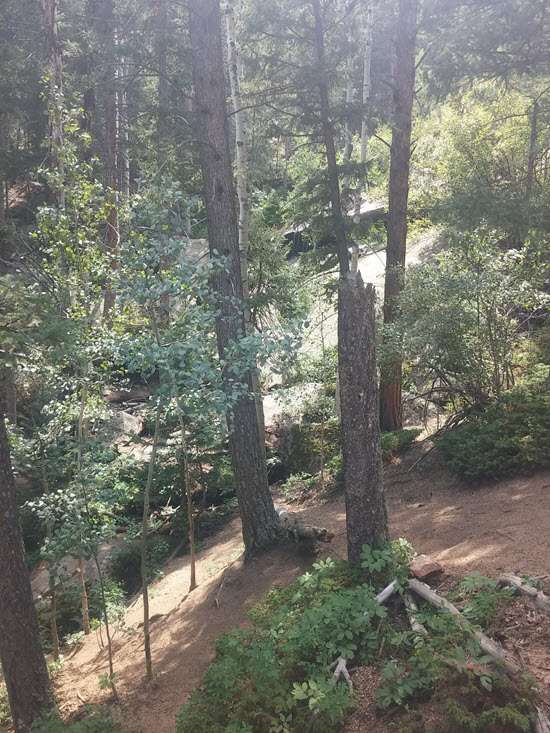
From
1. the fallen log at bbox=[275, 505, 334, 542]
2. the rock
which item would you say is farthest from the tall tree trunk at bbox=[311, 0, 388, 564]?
the fallen log at bbox=[275, 505, 334, 542]

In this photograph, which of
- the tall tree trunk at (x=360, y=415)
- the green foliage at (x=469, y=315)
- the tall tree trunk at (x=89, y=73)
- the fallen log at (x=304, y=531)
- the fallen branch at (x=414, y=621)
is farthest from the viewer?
the tall tree trunk at (x=89, y=73)

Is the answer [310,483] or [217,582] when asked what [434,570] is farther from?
[310,483]

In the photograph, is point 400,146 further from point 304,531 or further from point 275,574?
point 275,574

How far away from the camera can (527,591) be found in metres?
4.29

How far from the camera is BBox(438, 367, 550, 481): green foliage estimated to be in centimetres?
779

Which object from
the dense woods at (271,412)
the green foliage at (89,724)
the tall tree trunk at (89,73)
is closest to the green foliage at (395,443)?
the dense woods at (271,412)

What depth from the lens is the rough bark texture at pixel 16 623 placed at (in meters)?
5.20

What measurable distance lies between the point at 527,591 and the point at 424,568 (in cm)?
87

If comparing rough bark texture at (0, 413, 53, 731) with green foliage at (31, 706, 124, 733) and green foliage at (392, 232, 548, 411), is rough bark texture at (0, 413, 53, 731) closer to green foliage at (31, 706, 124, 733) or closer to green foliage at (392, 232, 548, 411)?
green foliage at (31, 706, 124, 733)

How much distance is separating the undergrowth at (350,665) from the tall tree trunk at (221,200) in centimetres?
266

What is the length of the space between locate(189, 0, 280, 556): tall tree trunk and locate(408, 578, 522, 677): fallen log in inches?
136

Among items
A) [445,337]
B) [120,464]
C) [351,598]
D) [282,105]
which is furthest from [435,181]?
[351,598]

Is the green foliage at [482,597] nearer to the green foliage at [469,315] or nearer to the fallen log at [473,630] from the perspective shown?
the fallen log at [473,630]

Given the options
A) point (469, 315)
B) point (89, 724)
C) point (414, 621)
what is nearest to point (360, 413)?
point (414, 621)
